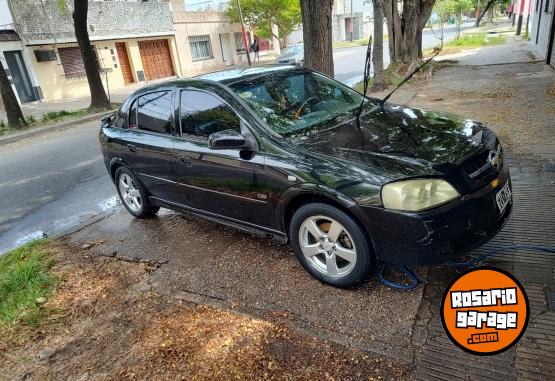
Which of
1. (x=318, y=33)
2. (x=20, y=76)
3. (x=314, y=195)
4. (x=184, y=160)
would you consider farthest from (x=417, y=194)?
(x=20, y=76)

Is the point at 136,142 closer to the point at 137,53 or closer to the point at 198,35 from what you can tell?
the point at 137,53

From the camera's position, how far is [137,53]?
87.4 feet

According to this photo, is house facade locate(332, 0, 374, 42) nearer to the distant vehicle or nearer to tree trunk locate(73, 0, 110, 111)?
the distant vehicle

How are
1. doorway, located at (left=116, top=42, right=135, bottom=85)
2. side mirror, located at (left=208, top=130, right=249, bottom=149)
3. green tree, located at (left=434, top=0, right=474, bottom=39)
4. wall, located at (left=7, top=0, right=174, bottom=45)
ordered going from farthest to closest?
green tree, located at (left=434, top=0, right=474, bottom=39) → doorway, located at (left=116, top=42, right=135, bottom=85) → wall, located at (left=7, top=0, right=174, bottom=45) → side mirror, located at (left=208, top=130, right=249, bottom=149)

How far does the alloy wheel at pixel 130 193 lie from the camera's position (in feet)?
16.8

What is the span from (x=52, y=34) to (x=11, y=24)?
72.3 inches

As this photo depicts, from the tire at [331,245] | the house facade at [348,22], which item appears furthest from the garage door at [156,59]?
the house facade at [348,22]

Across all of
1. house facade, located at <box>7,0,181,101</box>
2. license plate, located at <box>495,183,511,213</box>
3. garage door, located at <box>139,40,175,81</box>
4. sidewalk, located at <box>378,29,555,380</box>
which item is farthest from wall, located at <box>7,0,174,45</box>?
license plate, located at <box>495,183,511,213</box>

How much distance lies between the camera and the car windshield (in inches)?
141

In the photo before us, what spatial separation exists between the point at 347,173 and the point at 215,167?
51.9 inches

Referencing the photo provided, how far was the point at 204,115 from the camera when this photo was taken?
3.91 m

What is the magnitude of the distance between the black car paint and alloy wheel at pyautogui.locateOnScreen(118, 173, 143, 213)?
0.69 meters

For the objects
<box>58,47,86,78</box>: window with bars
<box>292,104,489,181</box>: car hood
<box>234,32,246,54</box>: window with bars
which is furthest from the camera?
<box>234,32,246,54</box>: window with bars

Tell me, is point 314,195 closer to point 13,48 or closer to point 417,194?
point 417,194
